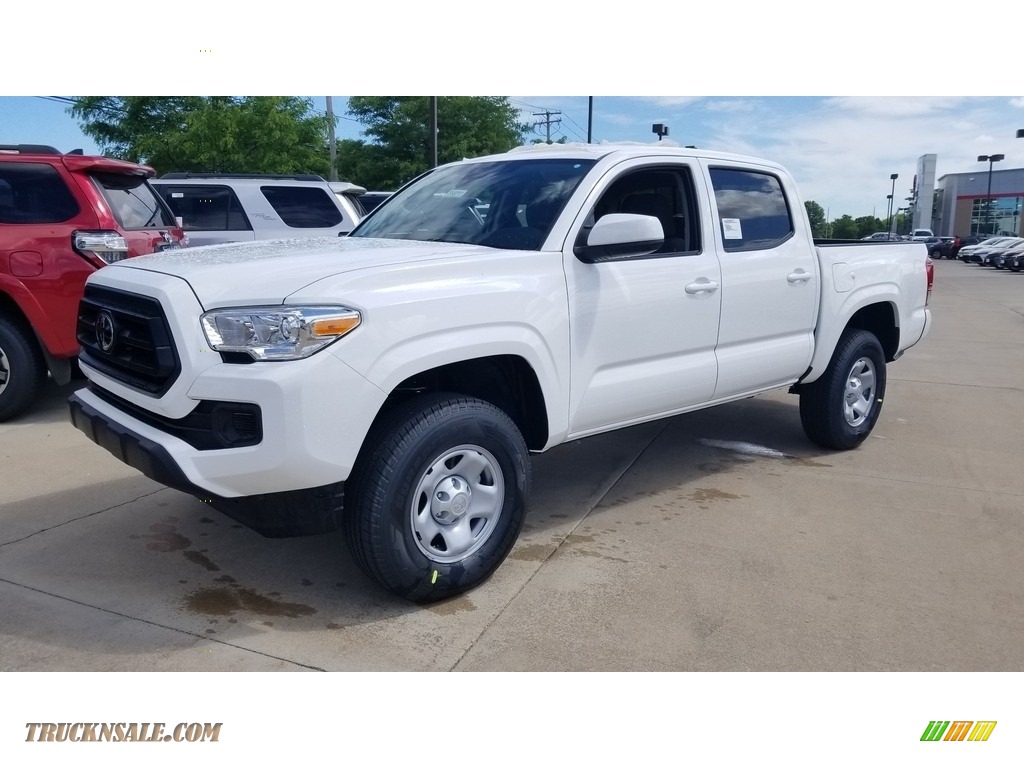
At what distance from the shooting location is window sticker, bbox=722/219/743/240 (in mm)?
4645

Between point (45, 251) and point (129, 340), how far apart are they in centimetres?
355

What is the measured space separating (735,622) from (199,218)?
8604mm

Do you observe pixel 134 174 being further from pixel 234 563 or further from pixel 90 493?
pixel 234 563

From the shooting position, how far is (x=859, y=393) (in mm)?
5812

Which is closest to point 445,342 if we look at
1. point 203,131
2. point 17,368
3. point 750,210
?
point 750,210

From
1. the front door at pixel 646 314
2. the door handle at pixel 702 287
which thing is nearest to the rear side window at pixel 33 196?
the front door at pixel 646 314

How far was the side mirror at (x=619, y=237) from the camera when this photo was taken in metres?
3.73

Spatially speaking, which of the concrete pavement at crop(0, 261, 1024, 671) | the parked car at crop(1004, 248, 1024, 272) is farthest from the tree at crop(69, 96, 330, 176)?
the parked car at crop(1004, 248, 1024, 272)

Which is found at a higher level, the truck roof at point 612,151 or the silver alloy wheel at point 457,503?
the truck roof at point 612,151

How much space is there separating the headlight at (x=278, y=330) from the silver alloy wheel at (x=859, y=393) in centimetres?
402

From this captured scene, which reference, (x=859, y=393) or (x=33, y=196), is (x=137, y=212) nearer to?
(x=33, y=196)

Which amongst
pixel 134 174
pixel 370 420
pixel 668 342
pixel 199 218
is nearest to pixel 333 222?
pixel 199 218

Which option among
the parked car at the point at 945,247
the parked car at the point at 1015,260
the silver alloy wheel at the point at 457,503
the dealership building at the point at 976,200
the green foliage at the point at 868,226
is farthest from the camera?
the green foliage at the point at 868,226

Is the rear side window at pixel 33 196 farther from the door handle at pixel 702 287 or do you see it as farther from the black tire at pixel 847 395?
the black tire at pixel 847 395
